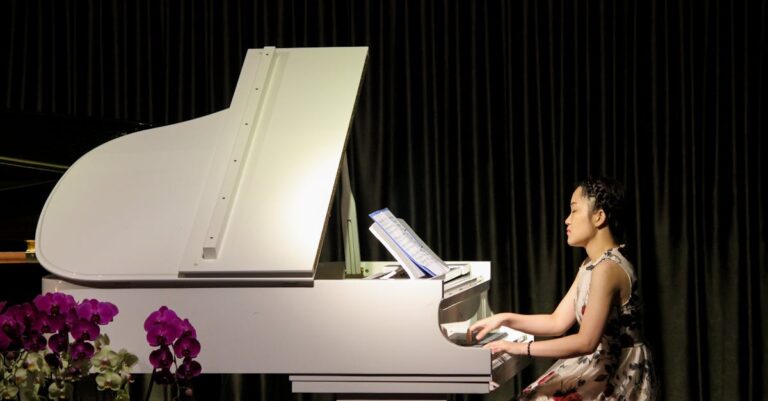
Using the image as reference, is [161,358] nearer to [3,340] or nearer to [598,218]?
[3,340]

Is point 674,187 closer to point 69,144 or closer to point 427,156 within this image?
point 427,156

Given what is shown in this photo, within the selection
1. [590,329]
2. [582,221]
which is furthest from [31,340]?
[582,221]

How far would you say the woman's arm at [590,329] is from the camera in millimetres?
2811

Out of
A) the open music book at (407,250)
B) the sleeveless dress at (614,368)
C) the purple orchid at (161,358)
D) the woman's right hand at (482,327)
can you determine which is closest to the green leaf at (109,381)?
the purple orchid at (161,358)

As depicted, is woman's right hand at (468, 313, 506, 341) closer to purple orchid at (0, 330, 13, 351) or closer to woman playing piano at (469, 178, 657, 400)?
woman playing piano at (469, 178, 657, 400)

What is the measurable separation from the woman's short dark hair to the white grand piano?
520 millimetres

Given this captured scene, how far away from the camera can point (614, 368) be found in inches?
116

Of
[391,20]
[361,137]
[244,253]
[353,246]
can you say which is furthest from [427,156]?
[244,253]

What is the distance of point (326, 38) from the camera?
496 cm

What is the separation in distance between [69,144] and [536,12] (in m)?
2.40

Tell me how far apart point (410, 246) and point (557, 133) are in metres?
2.02

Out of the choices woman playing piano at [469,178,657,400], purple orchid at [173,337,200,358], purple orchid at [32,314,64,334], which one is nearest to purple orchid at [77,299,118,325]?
purple orchid at [32,314,64,334]

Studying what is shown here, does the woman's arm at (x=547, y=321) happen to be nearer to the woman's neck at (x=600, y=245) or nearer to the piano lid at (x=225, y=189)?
the woman's neck at (x=600, y=245)

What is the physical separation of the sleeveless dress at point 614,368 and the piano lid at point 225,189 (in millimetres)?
890
